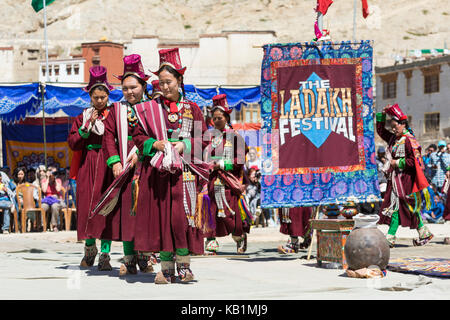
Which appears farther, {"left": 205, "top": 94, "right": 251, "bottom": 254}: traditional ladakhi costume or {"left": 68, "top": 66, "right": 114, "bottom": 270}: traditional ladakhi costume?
{"left": 205, "top": 94, "right": 251, "bottom": 254}: traditional ladakhi costume

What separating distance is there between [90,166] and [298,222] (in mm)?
3219

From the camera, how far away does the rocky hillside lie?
9894 cm

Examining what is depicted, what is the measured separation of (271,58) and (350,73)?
98cm

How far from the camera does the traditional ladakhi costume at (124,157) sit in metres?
8.08

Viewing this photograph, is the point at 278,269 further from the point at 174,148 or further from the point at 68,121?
the point at 68,121

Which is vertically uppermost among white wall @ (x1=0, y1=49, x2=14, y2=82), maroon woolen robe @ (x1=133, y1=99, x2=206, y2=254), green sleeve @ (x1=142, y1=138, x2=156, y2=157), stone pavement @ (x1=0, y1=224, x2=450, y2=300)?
white wall @ (x1=0, y1=49, x2=14, y2=82)

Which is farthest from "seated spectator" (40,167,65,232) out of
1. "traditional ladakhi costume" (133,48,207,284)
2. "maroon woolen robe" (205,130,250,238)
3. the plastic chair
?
"traditional ladakhi costume" (133,48,207,284)

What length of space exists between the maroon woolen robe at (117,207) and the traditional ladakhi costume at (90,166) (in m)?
0.39

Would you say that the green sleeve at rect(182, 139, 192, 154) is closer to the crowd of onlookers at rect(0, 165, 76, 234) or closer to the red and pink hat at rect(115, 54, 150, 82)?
the red and pink hat at rect(115, 54, 150, 82)

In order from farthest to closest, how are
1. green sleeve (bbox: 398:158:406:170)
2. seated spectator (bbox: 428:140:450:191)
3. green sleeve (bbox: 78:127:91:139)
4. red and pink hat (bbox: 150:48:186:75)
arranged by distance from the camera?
1. seated spectator (bbox: 428:140:450:191)
2. green sleeve (bbox: 398:158:406:170)
3. green sleeve (bbox: 78:127:91:139)
4. red and pink hat (bbox: 150:48:186:75)

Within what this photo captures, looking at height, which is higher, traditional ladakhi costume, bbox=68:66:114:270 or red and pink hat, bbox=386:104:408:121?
red and pink hat, bbox=386:104:408:121

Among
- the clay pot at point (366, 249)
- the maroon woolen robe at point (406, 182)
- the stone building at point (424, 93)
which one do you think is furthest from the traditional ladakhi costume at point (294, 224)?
the stone building at point (424, 93)

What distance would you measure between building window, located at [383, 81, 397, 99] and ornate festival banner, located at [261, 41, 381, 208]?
54.6m

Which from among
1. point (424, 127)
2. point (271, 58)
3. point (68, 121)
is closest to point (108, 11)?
point (424, 127)
